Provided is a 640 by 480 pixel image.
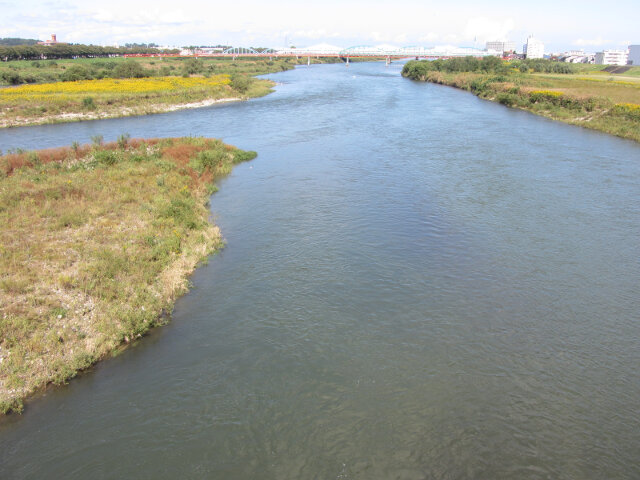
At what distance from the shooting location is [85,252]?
48.4ft

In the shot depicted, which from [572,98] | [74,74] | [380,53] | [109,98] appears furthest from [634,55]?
[74,74]

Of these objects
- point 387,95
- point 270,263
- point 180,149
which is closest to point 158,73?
point 387,95

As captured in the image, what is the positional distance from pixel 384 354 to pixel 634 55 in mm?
183716

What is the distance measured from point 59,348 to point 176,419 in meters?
3.87

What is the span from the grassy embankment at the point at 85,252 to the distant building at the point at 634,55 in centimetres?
17380

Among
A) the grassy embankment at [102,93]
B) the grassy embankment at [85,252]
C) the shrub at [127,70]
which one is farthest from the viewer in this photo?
the shrub at [127,70]

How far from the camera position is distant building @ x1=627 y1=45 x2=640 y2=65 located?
14275cm

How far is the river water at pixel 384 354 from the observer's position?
9141 millimetres

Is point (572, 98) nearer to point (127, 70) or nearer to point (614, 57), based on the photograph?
point (127, 70)

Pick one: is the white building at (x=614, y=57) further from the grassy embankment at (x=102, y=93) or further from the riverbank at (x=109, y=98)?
the riverbank at (x=109, y=98)

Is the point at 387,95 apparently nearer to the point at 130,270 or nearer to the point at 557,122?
the point at 557,122

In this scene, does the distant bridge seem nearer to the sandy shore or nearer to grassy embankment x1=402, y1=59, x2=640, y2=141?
grassy embankment x1=402, y1=59, x2=640, y2=141

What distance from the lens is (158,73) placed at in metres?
85.9

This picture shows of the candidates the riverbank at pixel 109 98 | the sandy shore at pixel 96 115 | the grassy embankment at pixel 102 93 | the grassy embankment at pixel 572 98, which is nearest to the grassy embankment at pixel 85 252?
the sandy shore at pixel 96 115
